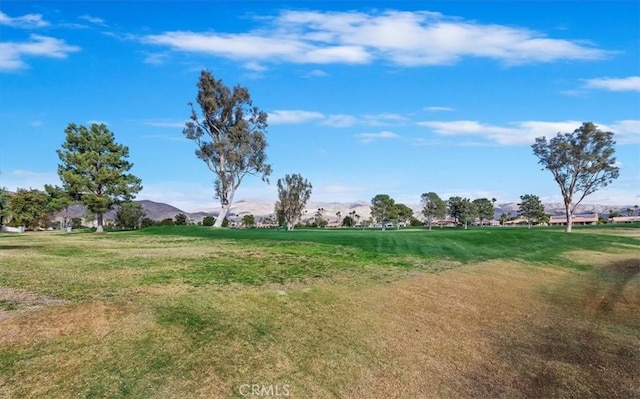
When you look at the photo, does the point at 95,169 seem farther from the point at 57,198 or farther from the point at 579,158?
the point at 579,158

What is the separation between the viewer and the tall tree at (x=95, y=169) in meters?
44.9

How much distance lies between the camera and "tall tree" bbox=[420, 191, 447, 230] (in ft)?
405

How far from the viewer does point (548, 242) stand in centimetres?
2830

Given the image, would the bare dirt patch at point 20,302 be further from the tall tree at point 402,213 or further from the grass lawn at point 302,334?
the tall tree at point 402,213

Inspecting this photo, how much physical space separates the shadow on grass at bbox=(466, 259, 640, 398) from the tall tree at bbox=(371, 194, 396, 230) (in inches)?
4244

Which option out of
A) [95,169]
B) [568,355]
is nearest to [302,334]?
[568,355]

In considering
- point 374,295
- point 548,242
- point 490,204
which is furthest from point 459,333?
point 490,204

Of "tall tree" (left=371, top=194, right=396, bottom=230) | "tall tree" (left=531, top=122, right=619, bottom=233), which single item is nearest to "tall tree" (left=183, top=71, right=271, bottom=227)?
"tall tree" (left=531, top=122, right=619, bottom=233)

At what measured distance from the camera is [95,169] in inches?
1825

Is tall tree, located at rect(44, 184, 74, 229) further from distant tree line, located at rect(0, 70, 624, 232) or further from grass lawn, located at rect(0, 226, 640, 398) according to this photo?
grass lawn, located at rect(0, 226, 640, 398)

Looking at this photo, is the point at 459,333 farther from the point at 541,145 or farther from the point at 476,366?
the point at 541,145

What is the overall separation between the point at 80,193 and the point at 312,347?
155 feet
